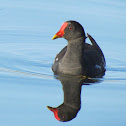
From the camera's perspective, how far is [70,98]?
25.6 ft

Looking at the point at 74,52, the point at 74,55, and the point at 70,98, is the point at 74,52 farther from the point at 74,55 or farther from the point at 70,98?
the point at 70,98

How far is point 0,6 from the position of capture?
13320 millimetres

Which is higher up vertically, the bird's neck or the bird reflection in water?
the bird's neck

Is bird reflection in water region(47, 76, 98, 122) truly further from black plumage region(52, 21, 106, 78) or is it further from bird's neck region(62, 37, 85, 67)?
bird's neck region(62, 37, 85, 67)

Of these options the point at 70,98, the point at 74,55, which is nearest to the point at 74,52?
the point at 74,55

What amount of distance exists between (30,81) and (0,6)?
17.0 ft

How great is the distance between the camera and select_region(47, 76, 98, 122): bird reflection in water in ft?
22.9

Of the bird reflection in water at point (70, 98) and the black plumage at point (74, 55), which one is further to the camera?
the black plumage at point (74, 55)

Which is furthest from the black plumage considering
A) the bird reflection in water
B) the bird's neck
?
the bird reflection in water

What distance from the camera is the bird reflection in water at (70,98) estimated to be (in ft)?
22.9

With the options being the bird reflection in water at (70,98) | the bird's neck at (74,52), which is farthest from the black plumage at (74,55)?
the bird reflection in water at (70,98)

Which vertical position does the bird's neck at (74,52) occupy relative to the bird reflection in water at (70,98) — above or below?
above

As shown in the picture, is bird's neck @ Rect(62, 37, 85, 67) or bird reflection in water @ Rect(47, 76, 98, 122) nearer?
bird reflection in water @ Rect(47, 76, 98, 122)

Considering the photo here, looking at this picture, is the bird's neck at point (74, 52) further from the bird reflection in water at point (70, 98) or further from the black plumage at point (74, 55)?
the bird reflection in water at point (70, 98)
